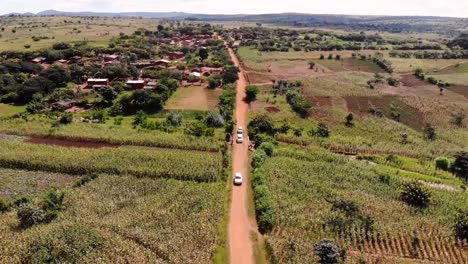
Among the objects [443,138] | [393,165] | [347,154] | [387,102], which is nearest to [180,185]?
[347,154]

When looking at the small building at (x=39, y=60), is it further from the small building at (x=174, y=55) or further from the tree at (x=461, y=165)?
the tree at (x=461, y=165)

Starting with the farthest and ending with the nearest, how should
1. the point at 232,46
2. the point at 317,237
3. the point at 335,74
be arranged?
the point at 232,46
the point at 335,74
the point at 317,237

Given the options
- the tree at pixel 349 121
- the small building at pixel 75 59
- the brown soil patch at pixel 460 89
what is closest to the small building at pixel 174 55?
the small building at pixel 75 59

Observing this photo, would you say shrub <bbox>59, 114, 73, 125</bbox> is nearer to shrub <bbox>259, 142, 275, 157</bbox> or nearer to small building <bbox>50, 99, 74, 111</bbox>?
small building <bbox>50, 99, 74, 111</bbox>

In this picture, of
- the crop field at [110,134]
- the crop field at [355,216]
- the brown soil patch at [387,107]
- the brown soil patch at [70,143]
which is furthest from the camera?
the brown soil patch at [387,107]

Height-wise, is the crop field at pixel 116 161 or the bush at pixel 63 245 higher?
the crop field at pixel 116 161

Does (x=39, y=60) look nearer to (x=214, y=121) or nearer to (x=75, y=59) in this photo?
(x=75, y=59)

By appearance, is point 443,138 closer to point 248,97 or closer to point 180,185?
point 248,97
